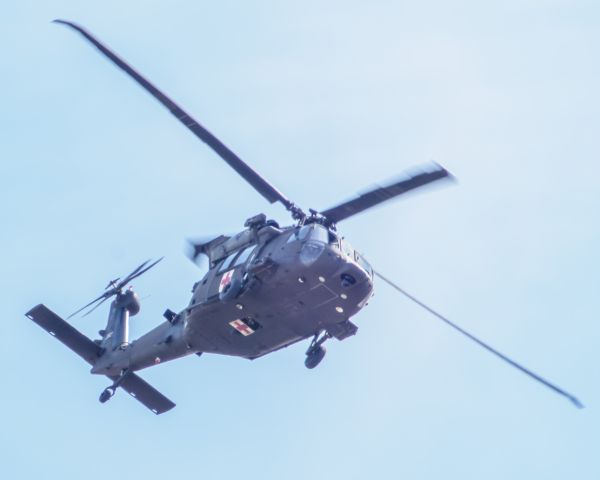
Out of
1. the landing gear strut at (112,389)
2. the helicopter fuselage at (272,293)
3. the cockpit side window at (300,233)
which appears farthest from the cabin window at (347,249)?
the landing gear strut at (112,389)

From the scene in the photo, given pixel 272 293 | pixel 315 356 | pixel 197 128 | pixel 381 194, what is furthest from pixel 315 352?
pixel 197 128

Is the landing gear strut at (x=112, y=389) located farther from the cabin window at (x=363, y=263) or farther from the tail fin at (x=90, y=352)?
the cabin window at (x=363, y=263)

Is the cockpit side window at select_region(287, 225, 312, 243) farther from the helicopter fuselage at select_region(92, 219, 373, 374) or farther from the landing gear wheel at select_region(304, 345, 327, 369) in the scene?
the landing gear wheel at select_region(304, 345, 327, 369)

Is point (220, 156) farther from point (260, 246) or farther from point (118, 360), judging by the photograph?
point (118, 360)

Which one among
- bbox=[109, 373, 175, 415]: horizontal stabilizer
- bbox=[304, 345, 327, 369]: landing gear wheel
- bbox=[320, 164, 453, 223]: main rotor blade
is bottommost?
bbox=[109, 373, 175, 415]: horizontal stabilizer

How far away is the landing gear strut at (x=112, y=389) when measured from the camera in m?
32.0

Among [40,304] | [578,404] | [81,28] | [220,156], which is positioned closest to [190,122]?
[220,156]

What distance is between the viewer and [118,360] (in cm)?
3312

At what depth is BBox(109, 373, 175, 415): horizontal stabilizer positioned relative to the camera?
33094mm

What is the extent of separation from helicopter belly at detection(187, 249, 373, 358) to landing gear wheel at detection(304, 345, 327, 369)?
476mm

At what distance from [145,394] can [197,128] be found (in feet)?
30.7

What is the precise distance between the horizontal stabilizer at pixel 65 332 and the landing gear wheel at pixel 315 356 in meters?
8.58

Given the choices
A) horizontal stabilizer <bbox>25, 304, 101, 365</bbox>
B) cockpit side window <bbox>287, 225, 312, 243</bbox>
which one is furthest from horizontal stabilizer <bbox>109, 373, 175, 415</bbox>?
cockpit side window <bbox>287, 225, 312, 243</bbox>

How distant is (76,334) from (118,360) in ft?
5.48
